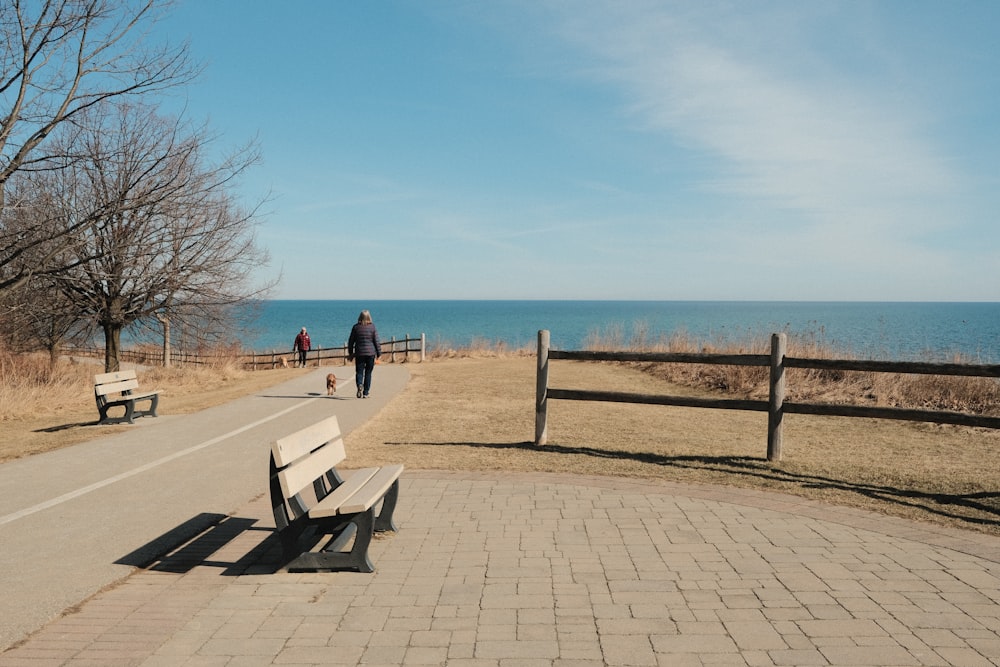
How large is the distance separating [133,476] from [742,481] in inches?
258

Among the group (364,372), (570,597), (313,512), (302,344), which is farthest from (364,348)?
(302,344)

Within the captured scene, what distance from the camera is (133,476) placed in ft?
26.7

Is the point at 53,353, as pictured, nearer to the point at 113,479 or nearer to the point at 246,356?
the point at 246,356

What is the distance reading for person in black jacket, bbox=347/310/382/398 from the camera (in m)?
16.2

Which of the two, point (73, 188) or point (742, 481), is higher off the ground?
point (73, 188)

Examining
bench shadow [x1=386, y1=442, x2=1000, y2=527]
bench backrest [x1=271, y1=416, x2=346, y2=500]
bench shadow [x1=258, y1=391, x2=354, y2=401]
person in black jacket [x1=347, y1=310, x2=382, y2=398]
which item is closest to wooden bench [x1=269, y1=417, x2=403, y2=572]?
bench backrest [x1=271, y1=416, x2=346, y2=500]

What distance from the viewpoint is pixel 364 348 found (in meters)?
16.2

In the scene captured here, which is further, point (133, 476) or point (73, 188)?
point (73, 188)

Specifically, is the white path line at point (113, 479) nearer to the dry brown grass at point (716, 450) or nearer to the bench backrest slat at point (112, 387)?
the dry brown grass at point (716, 450)

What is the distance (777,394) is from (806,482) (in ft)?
4.25

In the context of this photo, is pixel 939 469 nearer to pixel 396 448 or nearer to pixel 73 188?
pixel 396 448

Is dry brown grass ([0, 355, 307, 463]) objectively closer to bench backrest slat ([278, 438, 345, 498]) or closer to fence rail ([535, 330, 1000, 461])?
bench backrest slat ([278, 438, 345, 498])

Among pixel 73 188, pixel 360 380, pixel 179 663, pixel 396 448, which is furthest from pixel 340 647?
pixel 73 188

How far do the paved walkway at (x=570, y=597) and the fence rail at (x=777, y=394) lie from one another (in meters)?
1.95
